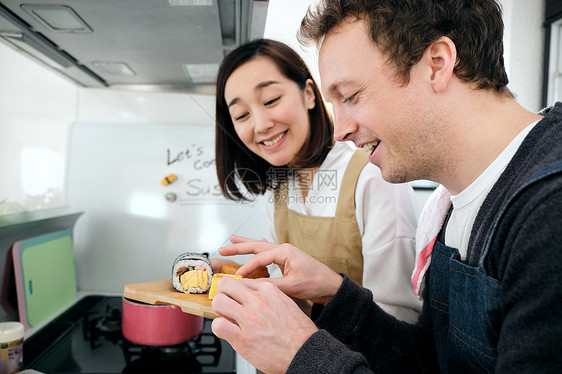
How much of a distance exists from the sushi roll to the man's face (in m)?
0.27

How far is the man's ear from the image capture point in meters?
0.42

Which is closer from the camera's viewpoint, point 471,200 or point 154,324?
point 471,200

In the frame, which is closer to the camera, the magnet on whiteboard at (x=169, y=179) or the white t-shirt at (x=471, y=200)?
the white t-shirt at (x=471, y=200)

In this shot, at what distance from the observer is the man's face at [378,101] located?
16.9 inches

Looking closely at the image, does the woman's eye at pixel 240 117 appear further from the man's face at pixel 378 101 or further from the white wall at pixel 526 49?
the white wall at pixel 526 49

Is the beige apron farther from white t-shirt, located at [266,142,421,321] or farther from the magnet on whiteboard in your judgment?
the magnet on whiteboard

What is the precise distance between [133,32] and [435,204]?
1.92ft

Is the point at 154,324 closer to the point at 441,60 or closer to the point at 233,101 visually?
the point at 233,101

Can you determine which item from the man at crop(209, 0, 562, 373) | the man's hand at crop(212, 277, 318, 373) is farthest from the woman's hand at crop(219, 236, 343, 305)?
the man's hand at crop(212, 277, 318, 373)

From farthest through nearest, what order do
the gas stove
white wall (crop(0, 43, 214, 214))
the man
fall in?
white wall (crop(0, 43, 214, 214)) → the gas stove → the man

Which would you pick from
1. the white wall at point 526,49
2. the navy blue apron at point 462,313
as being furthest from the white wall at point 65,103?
the navy blue apron at point 462,313

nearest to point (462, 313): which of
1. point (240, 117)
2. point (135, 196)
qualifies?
point (240, 117)

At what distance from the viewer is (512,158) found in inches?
13.9

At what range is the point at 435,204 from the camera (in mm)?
516
